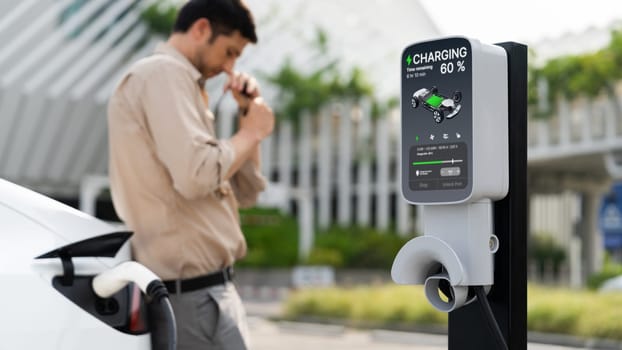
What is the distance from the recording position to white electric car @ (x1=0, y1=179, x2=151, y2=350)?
2037mm

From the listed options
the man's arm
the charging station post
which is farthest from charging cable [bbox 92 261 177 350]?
the charging station post

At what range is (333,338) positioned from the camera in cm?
1403

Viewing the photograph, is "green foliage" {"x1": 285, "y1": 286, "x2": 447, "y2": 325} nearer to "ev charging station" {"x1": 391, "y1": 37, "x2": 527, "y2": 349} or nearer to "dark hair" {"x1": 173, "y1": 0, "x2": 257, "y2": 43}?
"dark hair" {"x1": 173, "y1": 0, "x2": 257, "y2": 43}

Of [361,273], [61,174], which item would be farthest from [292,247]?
[61,174]

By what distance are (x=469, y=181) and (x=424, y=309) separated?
12.5m

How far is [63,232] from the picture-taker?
2.21 meters

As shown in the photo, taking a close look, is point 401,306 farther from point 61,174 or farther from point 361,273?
point 61,174

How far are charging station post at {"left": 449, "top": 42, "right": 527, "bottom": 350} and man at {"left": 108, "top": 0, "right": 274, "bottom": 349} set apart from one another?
0.72 metres

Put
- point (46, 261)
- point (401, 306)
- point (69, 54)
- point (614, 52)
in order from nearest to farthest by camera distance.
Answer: point (46, 261) < point (401, 306) < point (614, 52) < point (69, 54)

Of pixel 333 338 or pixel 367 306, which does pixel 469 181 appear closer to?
pixel 333 338

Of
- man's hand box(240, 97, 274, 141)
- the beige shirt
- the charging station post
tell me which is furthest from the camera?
man's hand box(240, 97, 274, 141)

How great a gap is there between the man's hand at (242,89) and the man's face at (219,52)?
6 cm

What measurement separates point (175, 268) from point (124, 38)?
26.9 m

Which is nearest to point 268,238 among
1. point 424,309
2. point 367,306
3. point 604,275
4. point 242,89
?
point 604,275
